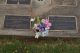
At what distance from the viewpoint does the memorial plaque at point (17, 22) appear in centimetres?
750

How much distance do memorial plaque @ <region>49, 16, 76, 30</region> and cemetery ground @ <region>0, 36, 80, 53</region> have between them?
32cm

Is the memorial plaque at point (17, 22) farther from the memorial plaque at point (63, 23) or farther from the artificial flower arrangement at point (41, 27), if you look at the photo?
the memorial plaque at point (63, 23)

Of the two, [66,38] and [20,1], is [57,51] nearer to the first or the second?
[66,38]

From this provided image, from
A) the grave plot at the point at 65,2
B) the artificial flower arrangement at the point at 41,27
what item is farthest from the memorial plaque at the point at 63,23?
the grave plot at the point at 65,2

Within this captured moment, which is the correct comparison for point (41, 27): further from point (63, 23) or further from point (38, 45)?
point (63, 23)

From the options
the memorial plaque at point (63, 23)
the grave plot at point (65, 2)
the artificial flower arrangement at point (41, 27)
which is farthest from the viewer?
the grave plot at point (65, 2)

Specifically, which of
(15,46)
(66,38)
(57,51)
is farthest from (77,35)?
(15,46)

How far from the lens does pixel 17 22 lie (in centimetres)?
757

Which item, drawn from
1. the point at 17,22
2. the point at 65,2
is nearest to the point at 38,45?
the point at 17,22

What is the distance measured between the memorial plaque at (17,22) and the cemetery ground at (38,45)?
0.30m

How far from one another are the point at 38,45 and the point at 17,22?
821 mm

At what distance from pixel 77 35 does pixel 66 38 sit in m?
0.24

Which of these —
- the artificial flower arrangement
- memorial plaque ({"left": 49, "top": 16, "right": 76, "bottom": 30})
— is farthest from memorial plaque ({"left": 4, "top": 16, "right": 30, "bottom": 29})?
memorial plaque ({"left": 49, "top": 16, "right": 76, "bottom": 30})

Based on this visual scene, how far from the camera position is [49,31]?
24.3ft
